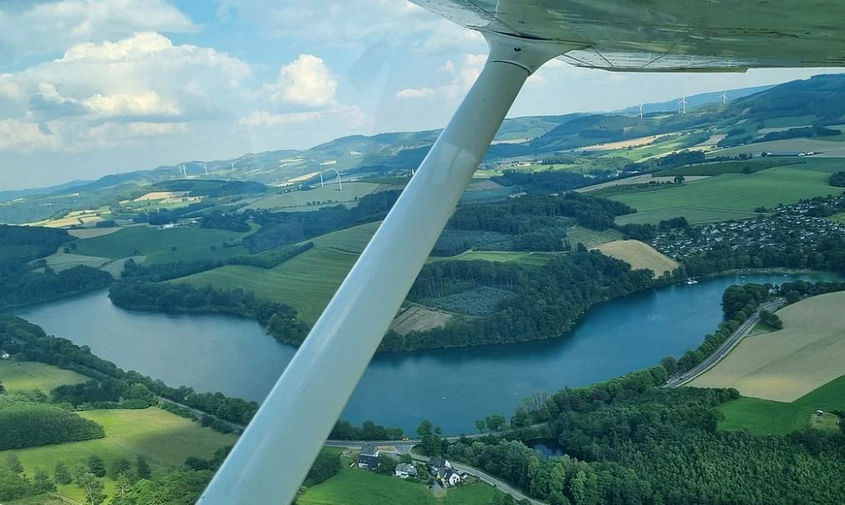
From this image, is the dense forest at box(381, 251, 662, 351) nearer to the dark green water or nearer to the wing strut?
the dark green water

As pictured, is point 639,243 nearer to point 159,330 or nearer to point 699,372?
point 699,372

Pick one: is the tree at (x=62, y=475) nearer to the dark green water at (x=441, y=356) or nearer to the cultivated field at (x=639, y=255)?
the dark green water at (x=441, y=356)

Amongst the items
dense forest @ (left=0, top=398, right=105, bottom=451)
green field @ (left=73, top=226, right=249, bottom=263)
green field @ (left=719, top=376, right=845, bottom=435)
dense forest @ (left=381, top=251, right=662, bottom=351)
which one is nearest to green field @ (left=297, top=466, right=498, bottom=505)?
green field @ (left=719, top=376, right=845, bottom=435)

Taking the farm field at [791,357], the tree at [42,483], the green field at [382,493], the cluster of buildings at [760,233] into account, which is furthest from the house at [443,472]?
the cluster of buildings at [760,233]

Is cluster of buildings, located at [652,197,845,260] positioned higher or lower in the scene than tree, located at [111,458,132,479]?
higher

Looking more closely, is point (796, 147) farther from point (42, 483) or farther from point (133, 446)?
point (42, 483)
